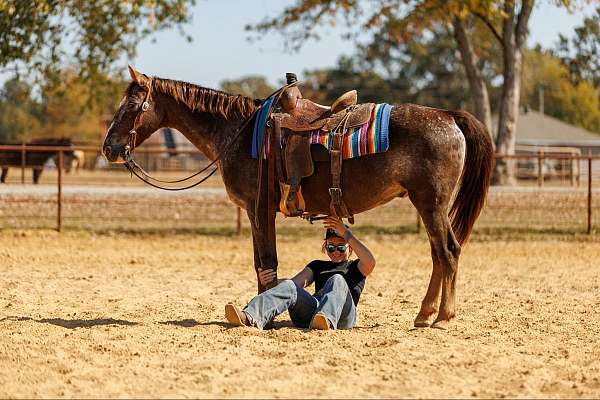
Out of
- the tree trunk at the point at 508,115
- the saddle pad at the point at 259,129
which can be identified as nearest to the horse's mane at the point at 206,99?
the saddle pad at the point at 259,129

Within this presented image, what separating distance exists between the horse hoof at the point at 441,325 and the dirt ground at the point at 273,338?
0.06 m

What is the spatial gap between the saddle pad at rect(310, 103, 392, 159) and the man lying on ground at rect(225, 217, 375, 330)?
0.54 meters

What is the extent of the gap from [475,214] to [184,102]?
246 cm

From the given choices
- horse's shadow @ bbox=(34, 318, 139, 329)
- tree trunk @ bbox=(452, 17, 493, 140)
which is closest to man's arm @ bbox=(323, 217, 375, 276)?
horse's shadow @ bbox=(34, 318, 139, 329)

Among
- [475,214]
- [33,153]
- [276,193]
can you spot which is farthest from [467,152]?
[33,153]

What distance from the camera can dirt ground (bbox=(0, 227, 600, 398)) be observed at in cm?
421

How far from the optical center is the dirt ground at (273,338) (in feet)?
13.8

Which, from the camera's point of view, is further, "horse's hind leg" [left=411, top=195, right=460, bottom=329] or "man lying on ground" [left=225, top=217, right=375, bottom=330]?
"horse's hind leg" [left=411, top=195, right=460, bottom=329]

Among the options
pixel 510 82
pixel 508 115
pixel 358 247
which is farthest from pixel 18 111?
pixel 358 247

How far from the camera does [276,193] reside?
6.05 meters

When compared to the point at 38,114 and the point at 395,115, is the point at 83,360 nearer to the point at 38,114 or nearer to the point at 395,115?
the point at 395,115

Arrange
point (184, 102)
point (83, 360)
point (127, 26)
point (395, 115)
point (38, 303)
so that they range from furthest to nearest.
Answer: point (127, 26), point (38, 303), point (184, 102), point (395, 115), point (83, 360)

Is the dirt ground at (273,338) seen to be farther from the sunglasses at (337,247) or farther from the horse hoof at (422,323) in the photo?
the sunglasses at (337,247)

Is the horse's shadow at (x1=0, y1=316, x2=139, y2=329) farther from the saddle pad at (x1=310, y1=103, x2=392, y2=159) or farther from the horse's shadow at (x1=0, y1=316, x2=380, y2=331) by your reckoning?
the saddle pad at (x1=310, y1=103, x2=392, y2=159)
